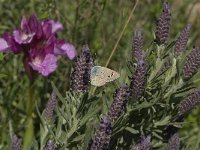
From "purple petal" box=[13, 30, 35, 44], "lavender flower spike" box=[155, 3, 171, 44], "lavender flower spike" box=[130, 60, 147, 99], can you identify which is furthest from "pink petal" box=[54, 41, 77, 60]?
"lavender flower spike" box=[155, 3, 171, 44]

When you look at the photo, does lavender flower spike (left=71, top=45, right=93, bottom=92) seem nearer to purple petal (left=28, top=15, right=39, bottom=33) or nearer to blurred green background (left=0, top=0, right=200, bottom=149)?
purple petal (left=28, top=15, right=39, bottom=33)

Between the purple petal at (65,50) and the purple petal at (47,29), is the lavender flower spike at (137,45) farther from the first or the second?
the purple petal at (47,29)

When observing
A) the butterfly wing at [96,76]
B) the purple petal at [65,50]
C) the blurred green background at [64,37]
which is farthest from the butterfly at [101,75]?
the blurred green background at [64,37]

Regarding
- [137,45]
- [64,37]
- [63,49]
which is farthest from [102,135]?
[64,37]

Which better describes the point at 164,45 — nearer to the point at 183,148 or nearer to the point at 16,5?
the point at 183,148

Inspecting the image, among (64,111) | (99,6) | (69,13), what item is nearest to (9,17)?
(69,13)

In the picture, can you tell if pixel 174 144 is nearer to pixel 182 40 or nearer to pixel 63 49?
pixel 182 40
